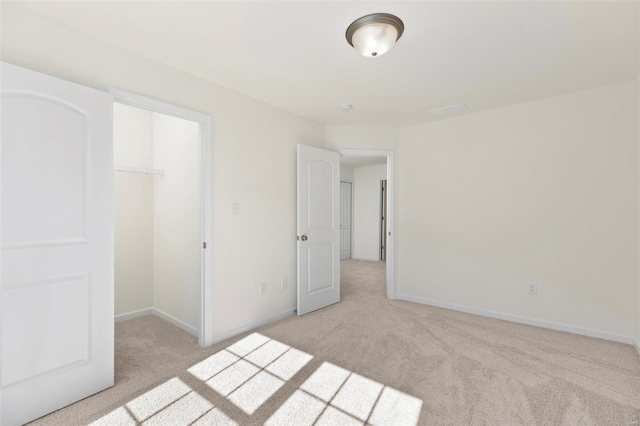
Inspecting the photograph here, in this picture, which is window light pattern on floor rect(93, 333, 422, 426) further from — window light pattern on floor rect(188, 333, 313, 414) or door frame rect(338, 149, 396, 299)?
door frame rect(338, 149, 396, 299)

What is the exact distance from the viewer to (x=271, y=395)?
2029 mm

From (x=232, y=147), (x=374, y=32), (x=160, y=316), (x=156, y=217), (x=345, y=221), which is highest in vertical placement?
(x=374, y=32)

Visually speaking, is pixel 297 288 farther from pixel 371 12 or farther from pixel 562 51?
pixel 562 51

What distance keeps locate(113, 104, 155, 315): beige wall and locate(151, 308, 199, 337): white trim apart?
0.49 feet

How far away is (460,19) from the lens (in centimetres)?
187

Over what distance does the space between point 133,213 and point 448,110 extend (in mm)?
3832

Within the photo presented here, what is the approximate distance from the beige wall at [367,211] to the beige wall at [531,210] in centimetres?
337

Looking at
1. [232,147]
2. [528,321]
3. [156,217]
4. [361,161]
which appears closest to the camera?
[232,147]

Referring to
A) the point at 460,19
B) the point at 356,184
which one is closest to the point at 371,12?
the point at 460,19

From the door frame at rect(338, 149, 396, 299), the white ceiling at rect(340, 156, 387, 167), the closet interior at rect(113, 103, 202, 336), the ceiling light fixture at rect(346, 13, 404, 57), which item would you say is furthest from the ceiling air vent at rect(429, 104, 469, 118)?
the white ceiling at rect(340, 156, 387, 167)

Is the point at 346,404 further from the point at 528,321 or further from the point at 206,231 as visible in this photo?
the point at 528,321

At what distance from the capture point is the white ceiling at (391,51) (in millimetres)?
1799

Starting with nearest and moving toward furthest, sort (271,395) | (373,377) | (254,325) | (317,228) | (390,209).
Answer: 1. (271,395)
2. (373,377)
3. (254,325)
4. (317,228)
5. (390,209)

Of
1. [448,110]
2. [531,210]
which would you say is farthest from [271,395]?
[448,110]
